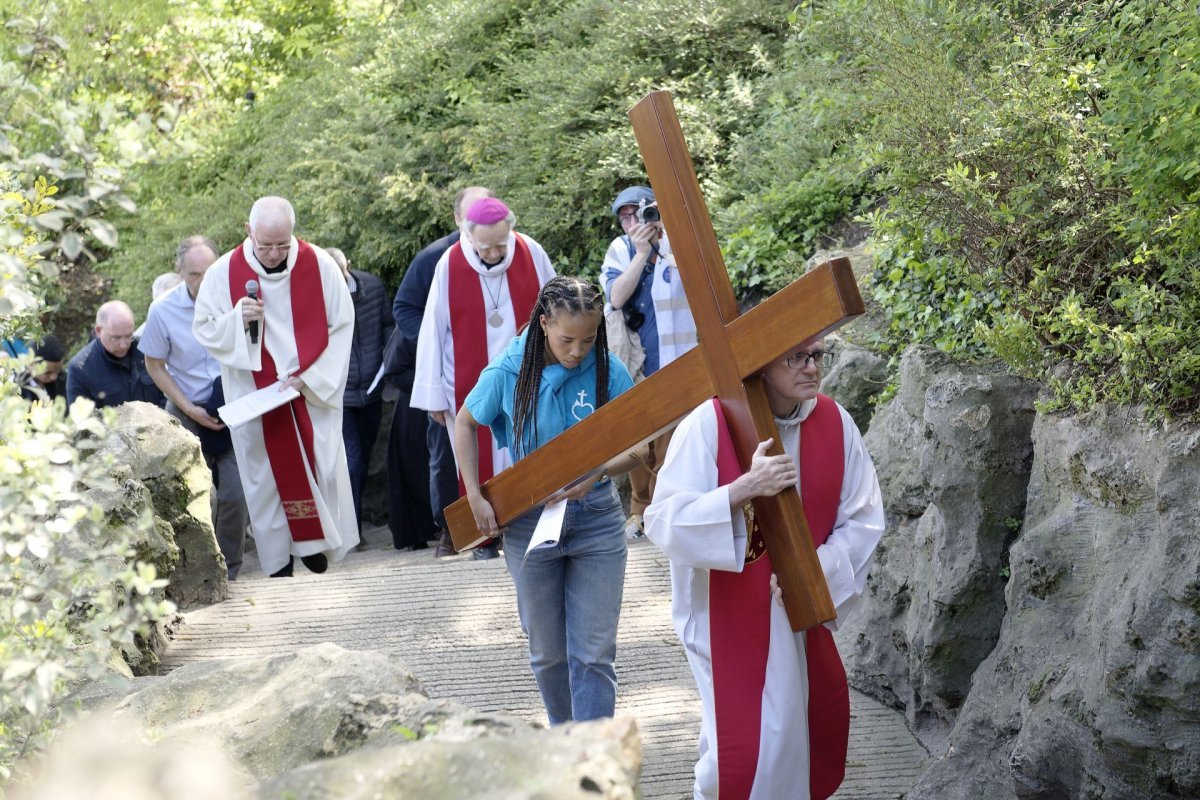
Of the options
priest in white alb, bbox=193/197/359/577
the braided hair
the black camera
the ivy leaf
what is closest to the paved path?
priest in white alb, bbox=193/197/359/577

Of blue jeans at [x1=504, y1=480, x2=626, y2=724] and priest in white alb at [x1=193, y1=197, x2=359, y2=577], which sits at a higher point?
priest in white alb at [x1=193, y1=197, x2=359, y2=577]

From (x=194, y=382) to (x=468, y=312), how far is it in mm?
2130

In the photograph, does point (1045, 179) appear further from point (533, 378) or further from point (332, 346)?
point (332, 346)

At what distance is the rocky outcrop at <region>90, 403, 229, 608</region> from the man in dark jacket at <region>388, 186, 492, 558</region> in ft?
6.19

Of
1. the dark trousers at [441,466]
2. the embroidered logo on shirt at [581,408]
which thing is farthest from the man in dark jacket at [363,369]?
the embroidered logo on shirt at [581,408]

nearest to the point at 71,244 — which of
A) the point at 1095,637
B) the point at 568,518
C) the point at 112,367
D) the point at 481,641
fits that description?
the point at 568,518

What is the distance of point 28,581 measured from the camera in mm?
3037

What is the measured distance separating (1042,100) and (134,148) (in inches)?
143

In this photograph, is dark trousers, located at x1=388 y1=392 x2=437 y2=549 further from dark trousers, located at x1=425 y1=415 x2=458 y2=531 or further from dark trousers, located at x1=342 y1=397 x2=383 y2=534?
dark trousers, located at x1=425 y1=415 x2=458 y2=531

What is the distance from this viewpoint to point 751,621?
4.36 meters

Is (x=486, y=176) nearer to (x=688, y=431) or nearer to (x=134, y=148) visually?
(x=688, y=431)

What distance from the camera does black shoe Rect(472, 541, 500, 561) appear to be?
27.9ft

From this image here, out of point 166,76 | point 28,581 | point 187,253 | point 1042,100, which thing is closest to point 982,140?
point 1042,100

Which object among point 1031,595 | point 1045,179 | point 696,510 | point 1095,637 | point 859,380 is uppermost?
point 1045,179
